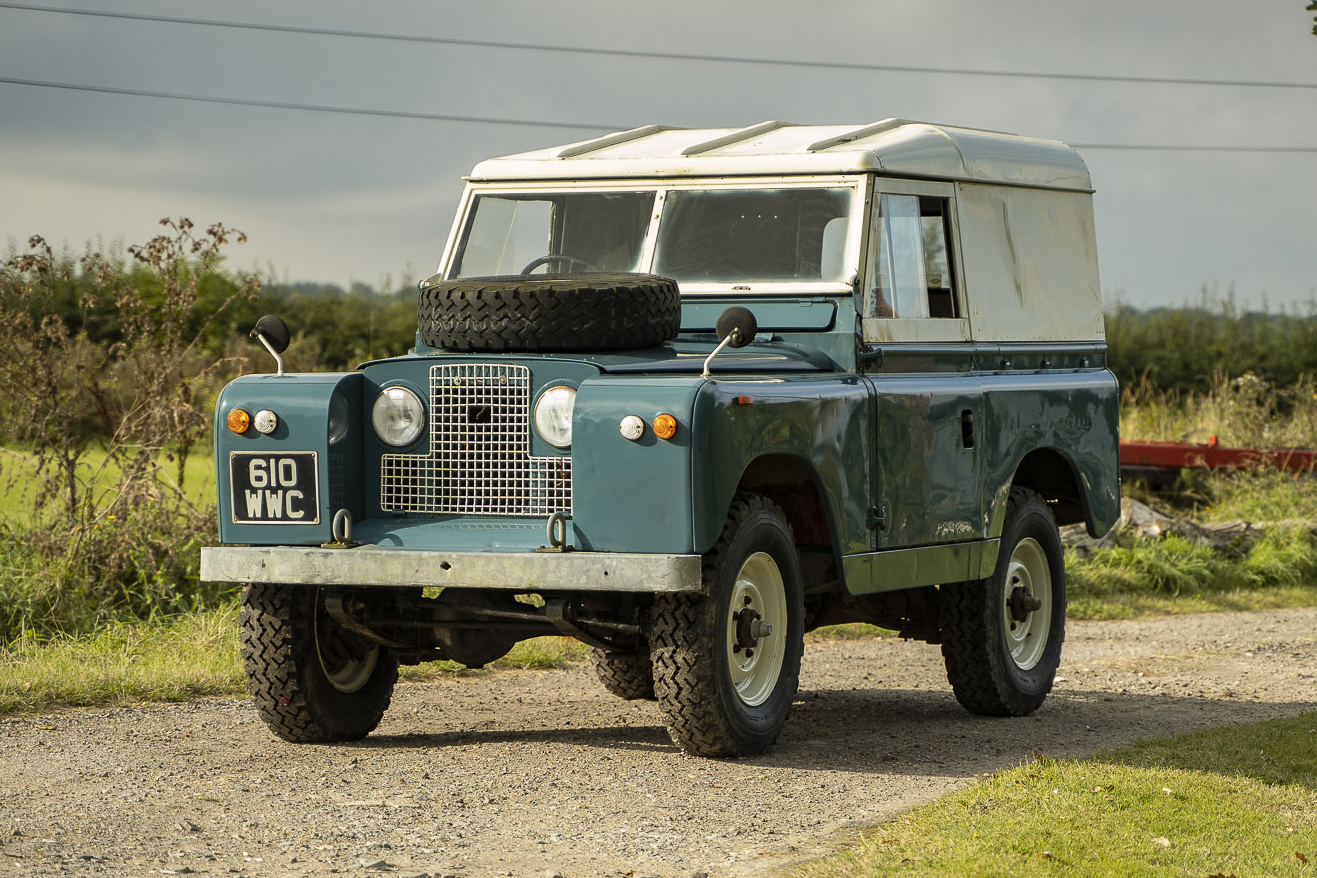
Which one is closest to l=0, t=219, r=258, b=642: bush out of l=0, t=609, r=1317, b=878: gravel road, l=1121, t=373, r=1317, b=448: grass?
l=0, t=609, r=1317, b=878: gravel road

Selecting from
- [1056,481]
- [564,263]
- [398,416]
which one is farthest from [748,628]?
[1056,481]

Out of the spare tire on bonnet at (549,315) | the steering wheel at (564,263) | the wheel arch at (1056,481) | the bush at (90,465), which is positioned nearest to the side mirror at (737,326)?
the spare tire on bonnet at (549,315)

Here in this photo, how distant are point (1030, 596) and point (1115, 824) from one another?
129 inches

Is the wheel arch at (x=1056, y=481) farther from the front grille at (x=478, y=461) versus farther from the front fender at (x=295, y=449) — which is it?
the front fender at (x=295, y=449)

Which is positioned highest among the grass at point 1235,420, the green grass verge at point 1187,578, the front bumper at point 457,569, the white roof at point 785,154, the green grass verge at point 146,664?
the white roof at point 785,154

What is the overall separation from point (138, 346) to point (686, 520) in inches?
245

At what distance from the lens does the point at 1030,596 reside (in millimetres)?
8789

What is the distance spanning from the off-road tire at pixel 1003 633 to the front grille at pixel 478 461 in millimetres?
2647

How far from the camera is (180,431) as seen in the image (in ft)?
35.4

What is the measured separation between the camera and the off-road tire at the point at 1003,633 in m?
8.23

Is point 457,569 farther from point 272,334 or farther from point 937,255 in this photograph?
point 937,255

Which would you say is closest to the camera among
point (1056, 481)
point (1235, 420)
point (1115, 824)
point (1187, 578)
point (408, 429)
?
point (1115, 824)

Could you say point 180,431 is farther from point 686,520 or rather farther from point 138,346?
point 686,520

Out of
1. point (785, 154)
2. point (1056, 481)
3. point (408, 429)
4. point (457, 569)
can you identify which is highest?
point (785, 154)
